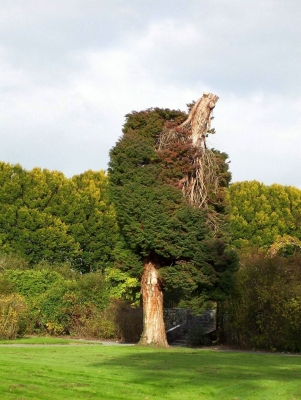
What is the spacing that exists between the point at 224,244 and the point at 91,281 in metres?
10.1

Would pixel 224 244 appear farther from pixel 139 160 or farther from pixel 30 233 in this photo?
pixel 30 233

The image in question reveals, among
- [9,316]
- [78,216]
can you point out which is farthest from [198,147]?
[78,216]

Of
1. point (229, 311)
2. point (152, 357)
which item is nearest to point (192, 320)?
point (229, 311)

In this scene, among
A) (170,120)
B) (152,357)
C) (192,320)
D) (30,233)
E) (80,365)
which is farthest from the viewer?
(30,233)

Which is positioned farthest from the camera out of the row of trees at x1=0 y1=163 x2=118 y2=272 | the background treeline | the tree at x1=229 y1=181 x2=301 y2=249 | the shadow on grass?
the tree at x1=229 y1=181 x2=301 y2=249

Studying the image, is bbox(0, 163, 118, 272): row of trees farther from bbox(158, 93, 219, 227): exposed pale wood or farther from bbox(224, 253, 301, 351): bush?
bbox(158, 93, 219, 227): exposed pale wood

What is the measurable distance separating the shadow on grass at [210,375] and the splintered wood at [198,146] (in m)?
7.77

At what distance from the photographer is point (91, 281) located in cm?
3253

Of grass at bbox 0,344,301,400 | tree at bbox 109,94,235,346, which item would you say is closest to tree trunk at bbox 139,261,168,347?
tree at bbox 109,94,235,346

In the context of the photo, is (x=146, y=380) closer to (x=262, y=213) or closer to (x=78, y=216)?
(x=78, y=216)

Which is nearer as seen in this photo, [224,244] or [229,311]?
[224,244]

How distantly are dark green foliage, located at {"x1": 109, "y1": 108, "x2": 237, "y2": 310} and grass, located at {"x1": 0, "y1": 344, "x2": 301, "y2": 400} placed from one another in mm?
6921

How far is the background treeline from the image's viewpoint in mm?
25938

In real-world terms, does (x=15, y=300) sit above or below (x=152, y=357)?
above
